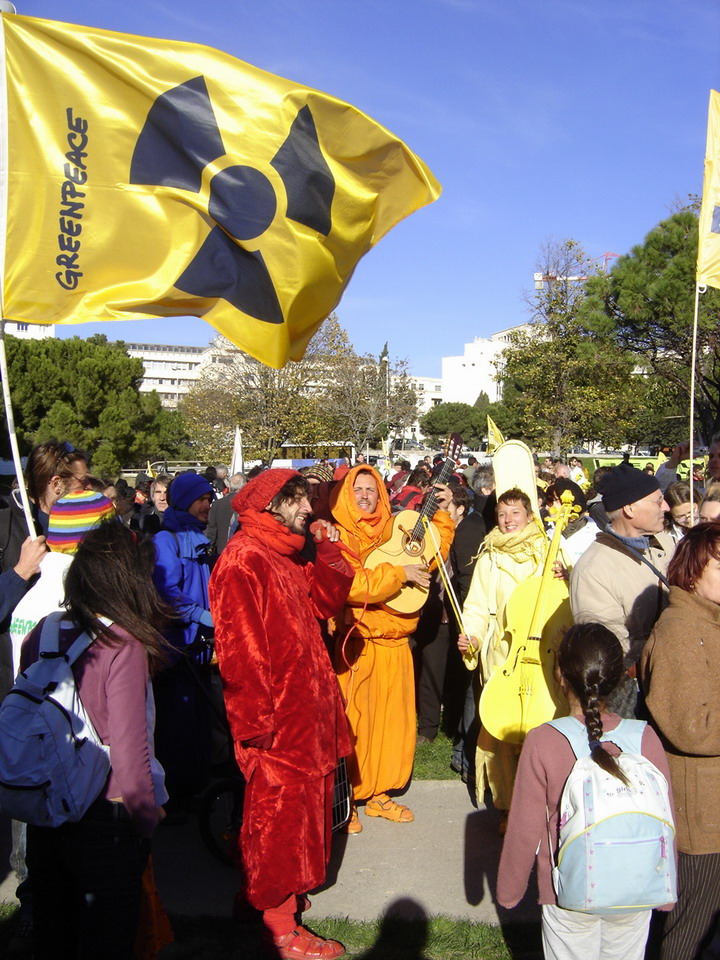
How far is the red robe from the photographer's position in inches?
136

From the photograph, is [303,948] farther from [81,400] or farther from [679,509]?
[81,400]

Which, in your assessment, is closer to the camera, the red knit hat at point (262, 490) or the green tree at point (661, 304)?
the red knit hat at point (262, 490)

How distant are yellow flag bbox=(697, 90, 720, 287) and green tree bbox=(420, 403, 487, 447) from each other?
2526 inches

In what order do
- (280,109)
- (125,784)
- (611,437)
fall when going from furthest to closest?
(611,437)
(280,109)
(125,784)

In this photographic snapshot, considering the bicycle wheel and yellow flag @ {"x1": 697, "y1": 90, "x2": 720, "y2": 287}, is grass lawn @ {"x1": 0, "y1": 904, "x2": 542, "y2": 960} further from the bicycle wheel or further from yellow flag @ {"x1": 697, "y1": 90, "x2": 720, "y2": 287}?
yellow flag @ {"x1": 697, "y1": 90, "x2": 720, "y2": 287}

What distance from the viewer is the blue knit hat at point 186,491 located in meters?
5.11

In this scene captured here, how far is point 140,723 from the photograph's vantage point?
8.93 feet

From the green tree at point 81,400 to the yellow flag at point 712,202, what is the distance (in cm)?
3474

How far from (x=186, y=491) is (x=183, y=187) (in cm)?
183

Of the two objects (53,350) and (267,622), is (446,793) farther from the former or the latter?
(53,350)

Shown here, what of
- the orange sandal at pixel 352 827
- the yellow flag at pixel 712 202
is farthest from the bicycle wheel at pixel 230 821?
the yellow flag at pixel 712 202

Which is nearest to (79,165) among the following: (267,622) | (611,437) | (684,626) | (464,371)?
(267,622)

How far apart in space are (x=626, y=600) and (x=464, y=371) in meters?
124

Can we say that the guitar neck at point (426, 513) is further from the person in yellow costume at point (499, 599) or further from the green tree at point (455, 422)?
the green tree at point (455, 422)
